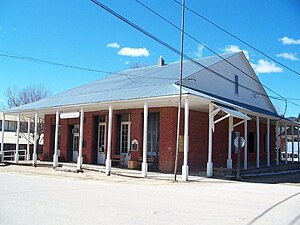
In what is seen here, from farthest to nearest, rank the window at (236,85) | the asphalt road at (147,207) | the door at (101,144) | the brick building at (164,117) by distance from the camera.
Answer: the window at (236,85)
the door at (101,144)
the brick building at (164,117)
the asphalt road at (147,207)

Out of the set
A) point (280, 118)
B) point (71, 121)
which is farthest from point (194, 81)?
point (71, 121)

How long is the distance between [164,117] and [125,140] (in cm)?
380

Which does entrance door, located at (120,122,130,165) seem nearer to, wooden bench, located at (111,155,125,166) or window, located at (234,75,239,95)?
wooden bench, located at (111,155,125,166)

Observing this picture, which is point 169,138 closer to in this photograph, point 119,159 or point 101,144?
point 119,159

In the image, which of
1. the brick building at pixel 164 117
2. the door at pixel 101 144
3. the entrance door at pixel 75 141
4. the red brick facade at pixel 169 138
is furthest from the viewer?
the entrance door at pixel 75 141

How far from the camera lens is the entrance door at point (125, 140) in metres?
22.5

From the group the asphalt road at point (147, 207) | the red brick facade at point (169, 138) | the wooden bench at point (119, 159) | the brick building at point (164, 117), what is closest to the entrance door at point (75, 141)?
the brick building at point (164, 117)

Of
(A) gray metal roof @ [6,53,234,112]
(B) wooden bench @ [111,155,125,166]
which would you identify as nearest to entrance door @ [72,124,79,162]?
(A) gray metal roof @ [6,53,234,112]

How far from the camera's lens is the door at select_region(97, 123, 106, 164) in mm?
24203

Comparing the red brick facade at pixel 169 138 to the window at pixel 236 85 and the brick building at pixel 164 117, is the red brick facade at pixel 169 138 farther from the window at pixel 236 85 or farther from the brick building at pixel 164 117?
the window at pixel 236 85

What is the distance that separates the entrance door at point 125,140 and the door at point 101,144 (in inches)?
67.4

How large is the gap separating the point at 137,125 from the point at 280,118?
10609mm

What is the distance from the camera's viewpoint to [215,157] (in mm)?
22875

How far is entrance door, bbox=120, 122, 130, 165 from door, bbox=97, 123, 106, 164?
1.71 m
